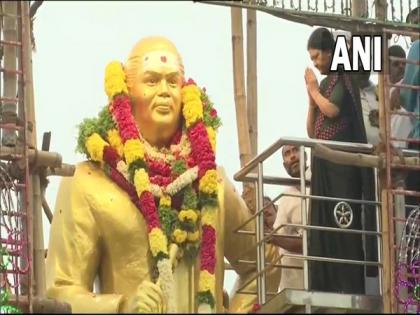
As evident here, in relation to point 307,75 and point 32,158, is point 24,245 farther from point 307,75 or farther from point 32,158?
point 307,75

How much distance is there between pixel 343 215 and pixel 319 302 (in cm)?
74

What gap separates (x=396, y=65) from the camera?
68.8 feet

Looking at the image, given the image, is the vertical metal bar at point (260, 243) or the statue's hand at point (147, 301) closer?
the statue's hand at point (147, 301)

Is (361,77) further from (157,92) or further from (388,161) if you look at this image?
(157,92)

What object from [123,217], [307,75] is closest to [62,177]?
[123,217]

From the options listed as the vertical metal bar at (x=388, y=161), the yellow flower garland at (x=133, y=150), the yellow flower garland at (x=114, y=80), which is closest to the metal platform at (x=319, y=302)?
the vertical metal bar at (x=388, y=161)

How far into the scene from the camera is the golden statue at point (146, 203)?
20.5 m

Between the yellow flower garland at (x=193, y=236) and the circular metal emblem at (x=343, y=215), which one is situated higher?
the circular metal emblem at (x=343, y=215)

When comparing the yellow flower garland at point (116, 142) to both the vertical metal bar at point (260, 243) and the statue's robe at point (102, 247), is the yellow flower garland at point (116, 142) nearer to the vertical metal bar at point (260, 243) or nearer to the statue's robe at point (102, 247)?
the statue's robe at point (102, 247)

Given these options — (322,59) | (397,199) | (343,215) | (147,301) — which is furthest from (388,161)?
(147,301)

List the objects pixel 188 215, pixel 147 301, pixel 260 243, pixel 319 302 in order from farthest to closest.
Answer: pixel 260 243, pixel 188 215, pixel 319 302, pixel 147 301

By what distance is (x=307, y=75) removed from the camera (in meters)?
20.7

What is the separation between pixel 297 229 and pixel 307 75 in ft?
3.48

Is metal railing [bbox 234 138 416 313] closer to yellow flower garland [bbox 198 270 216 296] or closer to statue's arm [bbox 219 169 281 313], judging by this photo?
statue's arm [bbox 219 169 281 313]
